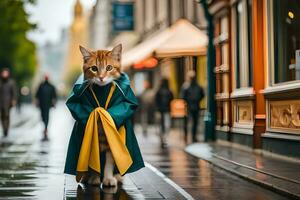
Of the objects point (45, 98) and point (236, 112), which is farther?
point (45, 98)

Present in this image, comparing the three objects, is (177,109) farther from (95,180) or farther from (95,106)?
(95,106)

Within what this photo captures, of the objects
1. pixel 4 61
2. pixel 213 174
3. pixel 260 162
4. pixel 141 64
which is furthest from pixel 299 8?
pixel 4 61

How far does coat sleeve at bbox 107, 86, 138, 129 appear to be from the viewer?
838 cm

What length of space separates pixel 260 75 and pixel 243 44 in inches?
69.7

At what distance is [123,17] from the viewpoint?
3472cm

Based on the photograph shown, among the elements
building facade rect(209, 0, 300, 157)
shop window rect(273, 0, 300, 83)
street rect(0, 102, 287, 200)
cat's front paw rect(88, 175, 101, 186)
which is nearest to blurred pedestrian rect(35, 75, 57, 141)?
building facade rect(209, 0, 300, 157)

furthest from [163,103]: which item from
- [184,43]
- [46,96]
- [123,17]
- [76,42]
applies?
[76,42]

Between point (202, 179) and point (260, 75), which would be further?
point (260, 75)

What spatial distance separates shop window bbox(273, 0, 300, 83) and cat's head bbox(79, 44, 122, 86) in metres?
4.62

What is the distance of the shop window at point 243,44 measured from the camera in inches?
594

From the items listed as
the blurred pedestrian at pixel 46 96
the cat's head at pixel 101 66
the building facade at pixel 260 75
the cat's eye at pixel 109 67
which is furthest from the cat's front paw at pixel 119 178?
the blurred pedestrian at pixel 46 96

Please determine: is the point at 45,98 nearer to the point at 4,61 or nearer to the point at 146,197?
the point at 146,197

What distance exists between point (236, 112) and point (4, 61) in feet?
112

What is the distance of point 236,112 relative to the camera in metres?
15.8
